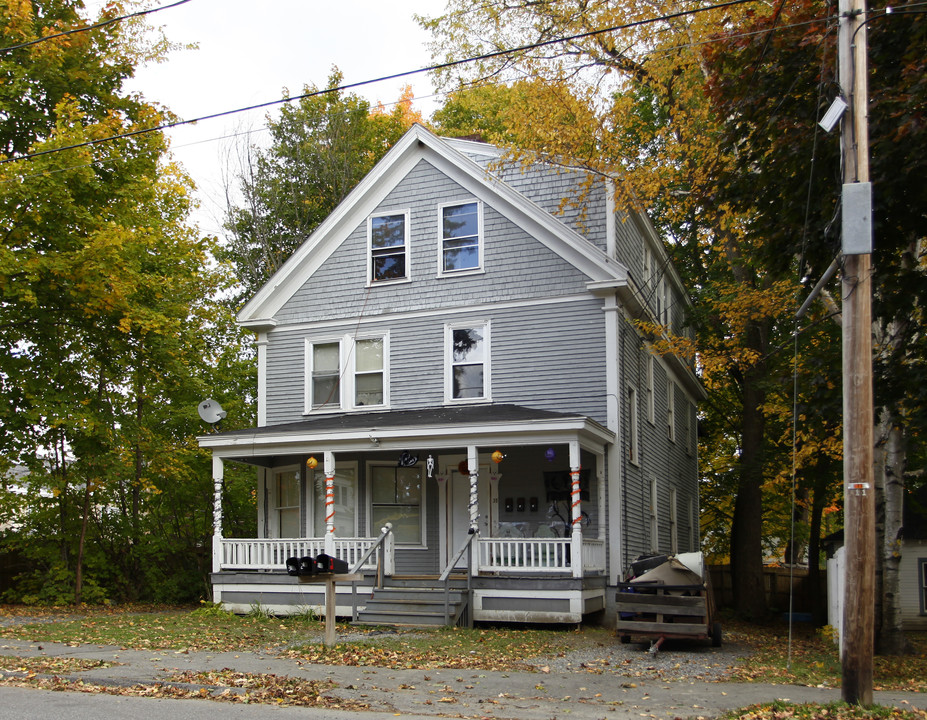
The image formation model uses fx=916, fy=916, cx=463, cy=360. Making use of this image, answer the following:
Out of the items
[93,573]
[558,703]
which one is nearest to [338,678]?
[558,703]

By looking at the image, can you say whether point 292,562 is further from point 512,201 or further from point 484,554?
point 512,201

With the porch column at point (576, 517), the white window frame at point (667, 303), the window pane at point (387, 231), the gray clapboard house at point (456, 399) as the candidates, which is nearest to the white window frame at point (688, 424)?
the white window frame at point (667, 303)

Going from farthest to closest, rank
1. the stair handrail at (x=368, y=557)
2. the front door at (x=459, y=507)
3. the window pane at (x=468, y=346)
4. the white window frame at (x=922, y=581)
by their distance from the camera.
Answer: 1. the white window frame at (x=922, y=581)
2. the window pane at (x=468, y=346)
3. the front door at (x=459, y=507)
4. the stair handrail at (x=368, y=557)

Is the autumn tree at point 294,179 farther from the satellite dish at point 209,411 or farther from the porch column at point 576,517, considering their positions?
the porch column at point 576,517

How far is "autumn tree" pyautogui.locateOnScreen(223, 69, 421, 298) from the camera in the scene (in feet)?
104

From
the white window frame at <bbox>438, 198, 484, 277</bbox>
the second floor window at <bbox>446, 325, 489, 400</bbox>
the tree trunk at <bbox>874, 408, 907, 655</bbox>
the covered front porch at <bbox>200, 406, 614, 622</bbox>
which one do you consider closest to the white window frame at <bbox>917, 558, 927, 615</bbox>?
the tree trunk at <bbox>874, 408, 907, 655</bbox>

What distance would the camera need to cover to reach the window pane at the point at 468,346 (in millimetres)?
18250

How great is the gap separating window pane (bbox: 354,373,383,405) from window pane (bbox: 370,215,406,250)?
9.06 feet

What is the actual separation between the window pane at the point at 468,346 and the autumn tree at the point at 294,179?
47.5 ft

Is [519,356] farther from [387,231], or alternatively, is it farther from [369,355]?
[387,231]

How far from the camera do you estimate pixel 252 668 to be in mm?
10312

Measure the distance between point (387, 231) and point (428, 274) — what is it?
144 cm

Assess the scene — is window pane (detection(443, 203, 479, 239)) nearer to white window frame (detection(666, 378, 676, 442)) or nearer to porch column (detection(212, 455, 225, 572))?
porch column (detection(212, 455, 225, 572))

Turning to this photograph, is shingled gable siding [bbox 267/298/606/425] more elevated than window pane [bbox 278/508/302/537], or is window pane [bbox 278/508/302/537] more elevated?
shingled gable siding [bbox 267/298/606/425]
